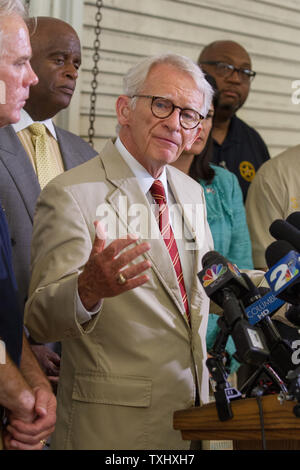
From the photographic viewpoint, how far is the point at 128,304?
1946mm

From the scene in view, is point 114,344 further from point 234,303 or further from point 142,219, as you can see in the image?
point 234,303

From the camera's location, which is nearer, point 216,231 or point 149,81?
point 149,81

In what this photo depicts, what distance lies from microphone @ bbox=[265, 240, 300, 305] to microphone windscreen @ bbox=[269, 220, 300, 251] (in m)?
0.03

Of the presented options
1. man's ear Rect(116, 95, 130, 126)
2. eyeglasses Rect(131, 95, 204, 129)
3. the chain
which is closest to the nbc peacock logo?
eyeglasses Rect(131, 95, 204, 129)

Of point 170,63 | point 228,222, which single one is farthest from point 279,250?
point 228,222

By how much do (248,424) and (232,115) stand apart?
2.59 meters

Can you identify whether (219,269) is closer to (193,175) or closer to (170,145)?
(170,145)

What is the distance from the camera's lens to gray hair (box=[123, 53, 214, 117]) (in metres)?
2.18

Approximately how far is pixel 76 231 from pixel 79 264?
10 centimetres

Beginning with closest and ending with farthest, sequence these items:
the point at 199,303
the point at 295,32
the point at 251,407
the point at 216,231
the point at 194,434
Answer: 1. the point at 251,407
2. the point at 194,434
3. the point at 199,303
4. the point at 216,231
5. the point at 295,32

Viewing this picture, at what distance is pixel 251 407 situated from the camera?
1.55 m

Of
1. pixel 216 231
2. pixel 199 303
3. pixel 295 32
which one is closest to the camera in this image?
pixel 199 303

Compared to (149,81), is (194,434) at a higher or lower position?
lower

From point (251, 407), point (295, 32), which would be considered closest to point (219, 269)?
point (251, 407)
